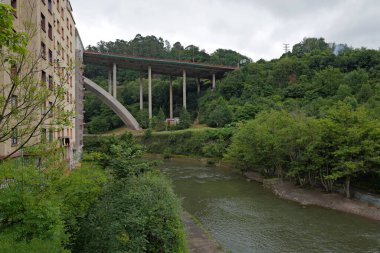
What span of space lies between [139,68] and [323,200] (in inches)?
2276

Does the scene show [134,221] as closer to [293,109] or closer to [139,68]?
[293,109]

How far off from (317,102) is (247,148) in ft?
73.8

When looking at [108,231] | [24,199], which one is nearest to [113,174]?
[108,231]

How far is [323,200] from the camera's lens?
2267 cm

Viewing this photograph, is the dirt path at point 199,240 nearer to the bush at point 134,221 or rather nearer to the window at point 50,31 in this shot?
the bush at point 134,221

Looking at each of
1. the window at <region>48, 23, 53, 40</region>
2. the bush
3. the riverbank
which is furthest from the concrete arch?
the bush

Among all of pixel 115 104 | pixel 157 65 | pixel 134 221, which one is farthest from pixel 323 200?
pixel 157 65

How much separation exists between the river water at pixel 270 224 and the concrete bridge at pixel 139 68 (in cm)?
3978

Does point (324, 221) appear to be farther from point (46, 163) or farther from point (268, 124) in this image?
point (46, 163)

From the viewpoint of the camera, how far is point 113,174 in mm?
12180

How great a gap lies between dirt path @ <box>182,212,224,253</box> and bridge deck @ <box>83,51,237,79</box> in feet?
169

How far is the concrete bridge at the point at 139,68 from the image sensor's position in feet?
205

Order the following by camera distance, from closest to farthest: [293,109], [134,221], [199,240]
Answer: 1. [134,221]
2. [199,240]
3. [293,109]

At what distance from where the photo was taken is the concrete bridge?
205 feet
